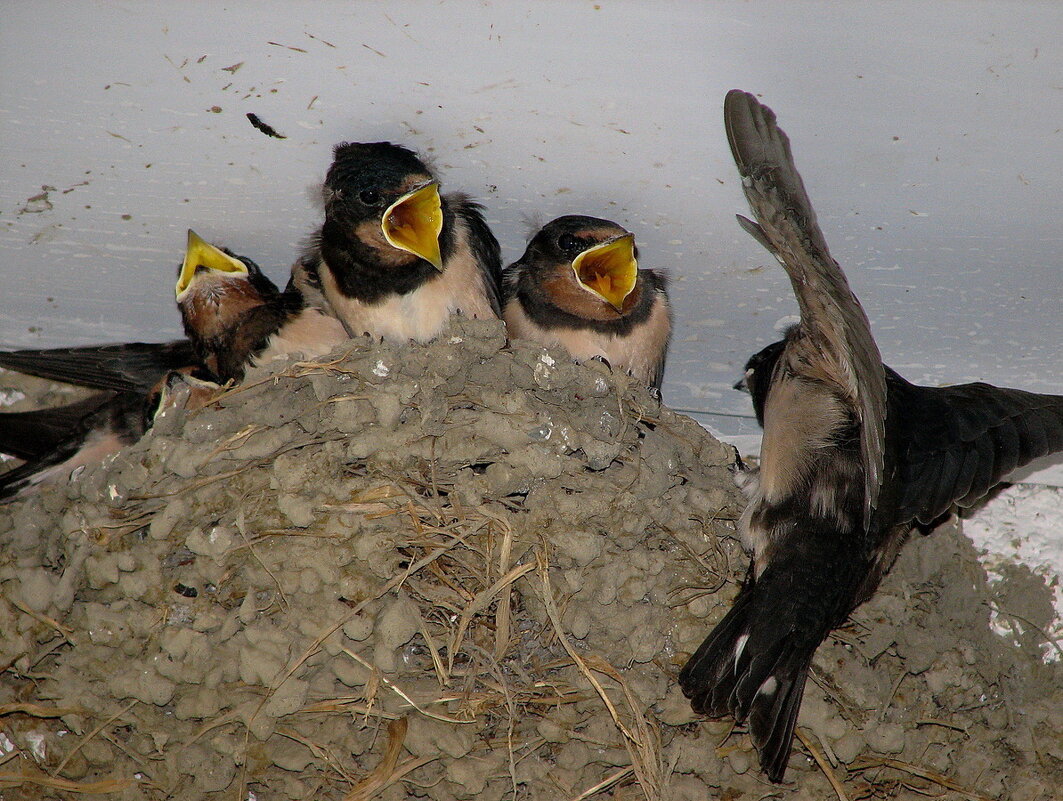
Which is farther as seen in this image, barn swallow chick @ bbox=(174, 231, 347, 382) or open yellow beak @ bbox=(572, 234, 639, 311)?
barn swallow chick @ bbox=(174, 231, 347, 382)

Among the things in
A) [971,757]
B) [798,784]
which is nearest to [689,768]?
[798,784]

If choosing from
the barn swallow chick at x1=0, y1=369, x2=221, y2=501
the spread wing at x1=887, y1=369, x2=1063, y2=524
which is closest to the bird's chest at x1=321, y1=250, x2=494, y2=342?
the barn swallow chick at x1=0, y1=369, x2=221, y2=501

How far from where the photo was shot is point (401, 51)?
5.52 ft

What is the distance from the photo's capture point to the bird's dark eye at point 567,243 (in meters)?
2.16

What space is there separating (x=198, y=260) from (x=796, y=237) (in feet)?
4.28

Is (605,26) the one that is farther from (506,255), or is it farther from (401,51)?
(506,255)

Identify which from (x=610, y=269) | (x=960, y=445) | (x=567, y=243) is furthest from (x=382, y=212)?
(x=960, y=445)

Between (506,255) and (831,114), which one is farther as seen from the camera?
(506,255)

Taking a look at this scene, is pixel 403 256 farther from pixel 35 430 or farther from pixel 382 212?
pixel 35 430

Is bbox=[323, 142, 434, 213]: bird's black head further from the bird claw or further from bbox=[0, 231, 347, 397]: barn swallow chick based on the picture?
the bird claw

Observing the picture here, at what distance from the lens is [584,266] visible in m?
2.24

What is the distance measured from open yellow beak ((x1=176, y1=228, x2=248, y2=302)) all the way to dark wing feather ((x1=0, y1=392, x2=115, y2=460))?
1.76 ft

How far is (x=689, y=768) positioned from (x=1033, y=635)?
1.21m

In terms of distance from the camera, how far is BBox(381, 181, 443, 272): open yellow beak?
2.08 metres
